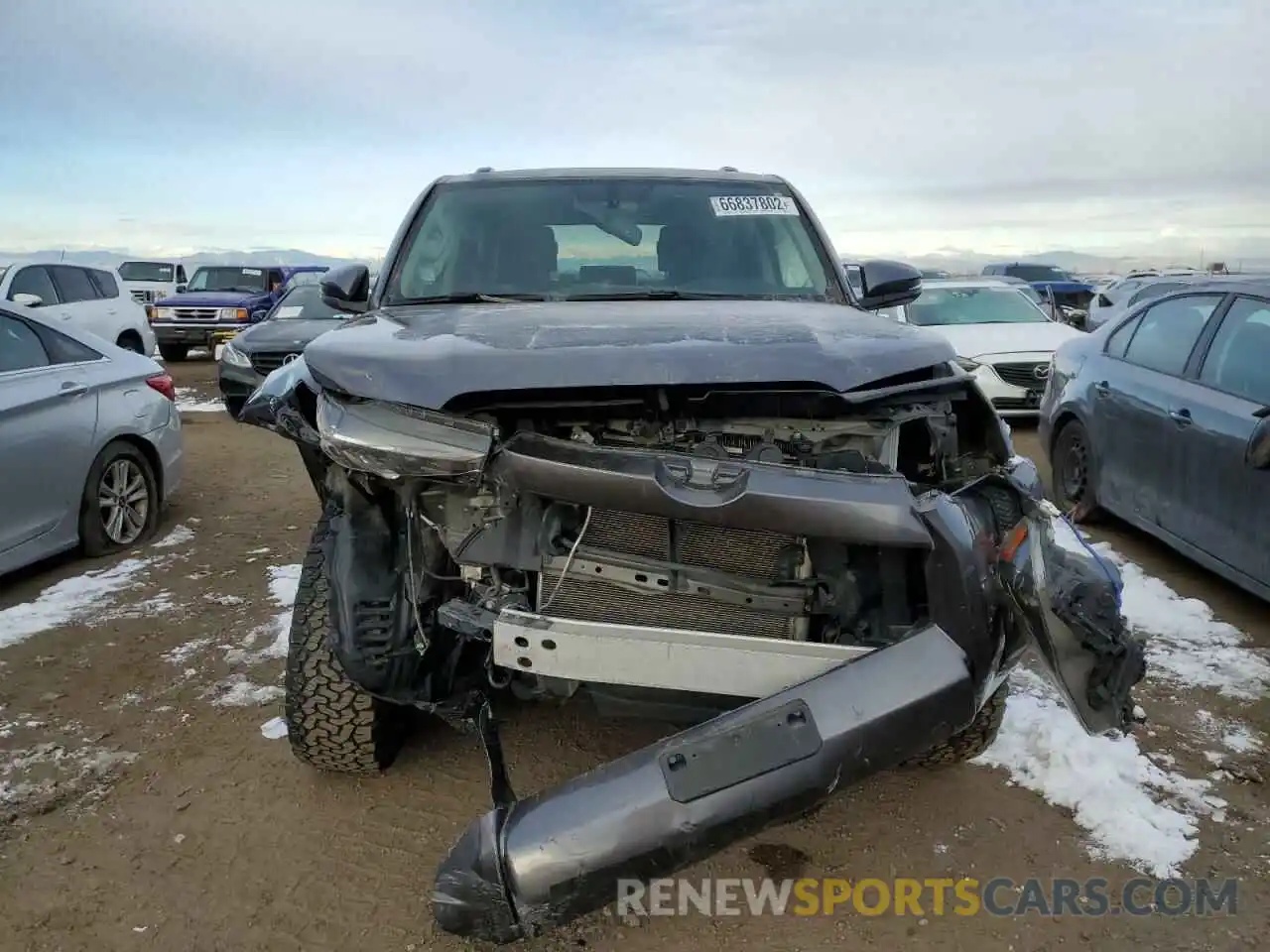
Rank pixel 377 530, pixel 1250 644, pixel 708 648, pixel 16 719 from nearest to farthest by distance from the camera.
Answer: pixel 708 648, pixel 377 530, pixel 16 719, pixel 1250 644

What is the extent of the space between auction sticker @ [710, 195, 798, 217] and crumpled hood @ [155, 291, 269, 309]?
14.9 metres

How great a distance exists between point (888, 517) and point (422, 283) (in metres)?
2.33

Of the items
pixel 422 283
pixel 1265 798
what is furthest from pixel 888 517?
pixel 422 283

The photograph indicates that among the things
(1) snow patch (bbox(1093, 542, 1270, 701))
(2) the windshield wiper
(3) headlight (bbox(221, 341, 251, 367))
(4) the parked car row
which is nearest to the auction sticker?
(2) the windshield wiper

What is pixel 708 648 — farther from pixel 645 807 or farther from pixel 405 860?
pixel 405 860

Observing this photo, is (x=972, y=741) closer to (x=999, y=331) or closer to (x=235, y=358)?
(x=999, y=331)

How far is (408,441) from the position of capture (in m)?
2.35

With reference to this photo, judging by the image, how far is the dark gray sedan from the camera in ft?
14.4

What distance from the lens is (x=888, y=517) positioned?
2.17 meters

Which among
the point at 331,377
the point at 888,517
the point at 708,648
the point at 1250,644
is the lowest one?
the point at 1250,644

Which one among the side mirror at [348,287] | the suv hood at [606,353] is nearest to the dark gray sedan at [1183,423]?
the suv hood at [606,353]

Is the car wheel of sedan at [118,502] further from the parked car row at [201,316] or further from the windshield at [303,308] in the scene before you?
the parked car row at [201,316]

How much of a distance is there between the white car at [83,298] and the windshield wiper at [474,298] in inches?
349

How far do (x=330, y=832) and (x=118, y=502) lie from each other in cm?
363
